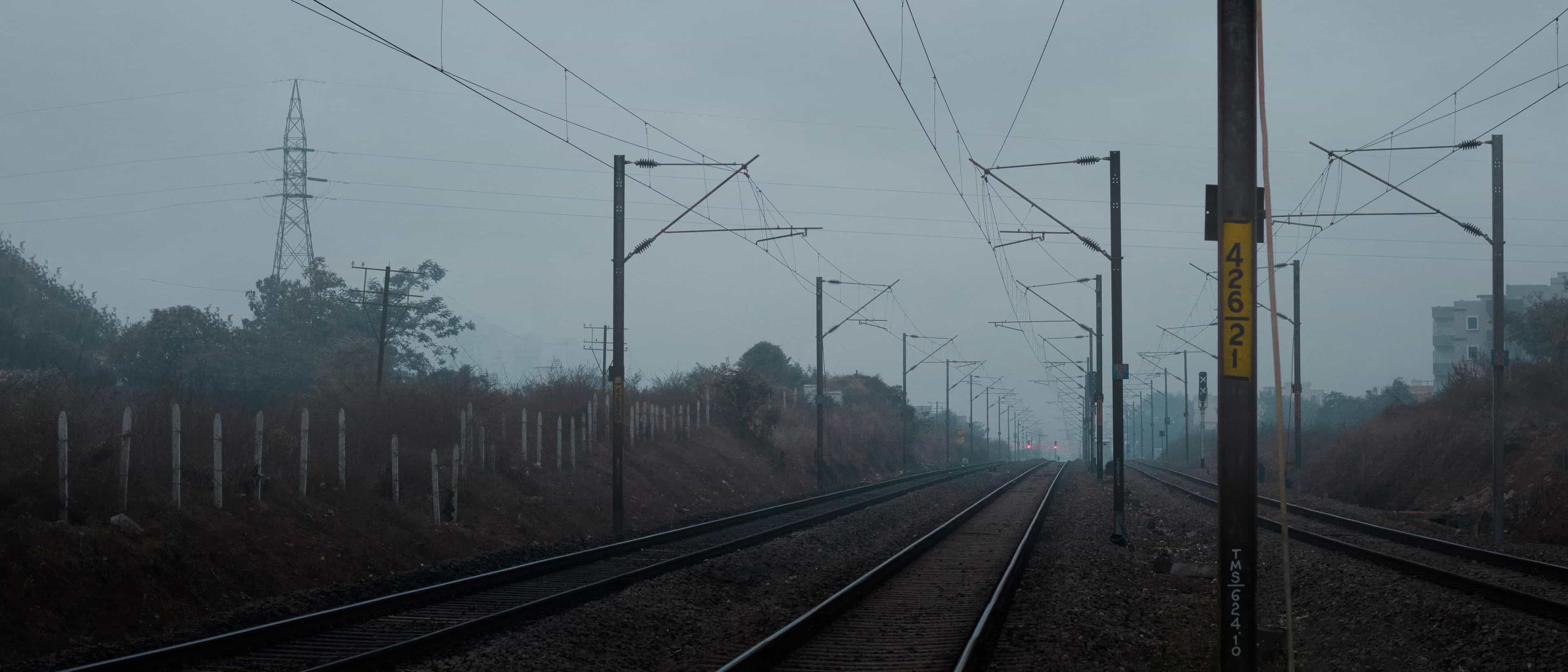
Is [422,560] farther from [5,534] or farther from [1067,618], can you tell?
[1067,618]

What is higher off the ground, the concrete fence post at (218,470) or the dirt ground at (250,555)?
the concrete fence post at (218,470)

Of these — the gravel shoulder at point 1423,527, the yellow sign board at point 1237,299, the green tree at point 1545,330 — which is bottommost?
the gravel shoulder at point 1423,527

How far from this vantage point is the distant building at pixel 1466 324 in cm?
9125

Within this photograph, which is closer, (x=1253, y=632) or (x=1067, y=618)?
(x=1253, y=632)

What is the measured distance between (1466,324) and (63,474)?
116101 mm

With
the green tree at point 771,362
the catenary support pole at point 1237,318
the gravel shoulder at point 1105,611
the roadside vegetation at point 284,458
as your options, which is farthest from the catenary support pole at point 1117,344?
the green tree at point 771,362

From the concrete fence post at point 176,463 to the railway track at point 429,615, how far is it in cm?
425

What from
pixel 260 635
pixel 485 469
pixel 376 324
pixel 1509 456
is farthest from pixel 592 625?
pixel 376 324

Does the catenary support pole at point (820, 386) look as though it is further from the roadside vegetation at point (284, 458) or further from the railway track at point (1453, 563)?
the railway track at point (1453, 563)

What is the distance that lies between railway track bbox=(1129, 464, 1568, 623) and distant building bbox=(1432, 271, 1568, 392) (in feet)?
240

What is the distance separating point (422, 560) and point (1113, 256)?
50.8 feet

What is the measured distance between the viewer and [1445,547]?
1916 cm

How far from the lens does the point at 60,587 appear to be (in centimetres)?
1185

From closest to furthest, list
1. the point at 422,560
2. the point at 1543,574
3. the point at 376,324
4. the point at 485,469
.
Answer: the point at 1543,574 → the point at 422,560 → the point at 485,469 → the point at 376,324
